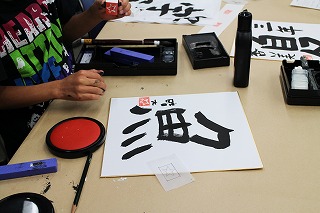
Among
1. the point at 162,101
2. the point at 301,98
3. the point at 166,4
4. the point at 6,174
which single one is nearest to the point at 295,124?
the point at 301,98

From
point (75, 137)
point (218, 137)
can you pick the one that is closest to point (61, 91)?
point (75, 137)

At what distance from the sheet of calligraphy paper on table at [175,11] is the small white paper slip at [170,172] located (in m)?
0.72

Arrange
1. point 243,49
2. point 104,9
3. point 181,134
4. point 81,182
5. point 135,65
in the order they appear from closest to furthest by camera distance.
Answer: point 81,182 → point 181,134 → point 243,49 → point 135,65 → point 104,9

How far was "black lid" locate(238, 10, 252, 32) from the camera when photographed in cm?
82

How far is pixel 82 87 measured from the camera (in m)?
0.85

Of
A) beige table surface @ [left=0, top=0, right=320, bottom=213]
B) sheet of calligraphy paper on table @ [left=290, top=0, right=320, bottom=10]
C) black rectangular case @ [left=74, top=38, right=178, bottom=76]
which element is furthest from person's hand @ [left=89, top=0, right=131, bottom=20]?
sheet of calligraphy paper on table @ [left=290, top=0, right=320, bottom=10]

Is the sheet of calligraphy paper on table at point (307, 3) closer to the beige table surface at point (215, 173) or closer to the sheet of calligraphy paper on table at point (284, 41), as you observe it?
the sheet of calligraphy paper on table at point (284, 41)

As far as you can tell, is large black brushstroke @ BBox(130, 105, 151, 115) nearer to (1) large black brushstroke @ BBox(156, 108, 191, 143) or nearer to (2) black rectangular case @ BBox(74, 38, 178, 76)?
(1) large black brushstroke @ BBox(156, 108, 191, 143)

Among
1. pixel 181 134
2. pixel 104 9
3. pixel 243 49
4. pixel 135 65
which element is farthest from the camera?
pixel 104 9

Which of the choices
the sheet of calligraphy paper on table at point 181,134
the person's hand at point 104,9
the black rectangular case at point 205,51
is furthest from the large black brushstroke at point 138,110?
the person's hand at point 104,9

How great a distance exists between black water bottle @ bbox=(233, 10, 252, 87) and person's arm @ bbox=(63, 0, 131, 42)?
1.25 feet

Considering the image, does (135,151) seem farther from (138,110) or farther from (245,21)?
(245,21)

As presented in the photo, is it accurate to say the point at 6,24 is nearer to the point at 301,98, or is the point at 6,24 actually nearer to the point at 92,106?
the point at 92,106

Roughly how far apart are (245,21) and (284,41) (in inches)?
13.3
